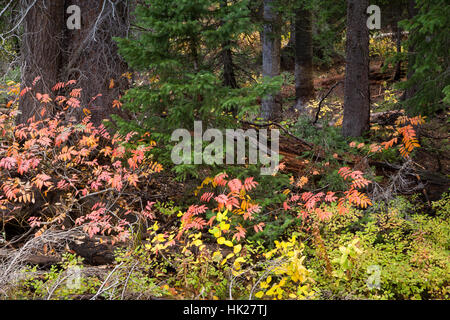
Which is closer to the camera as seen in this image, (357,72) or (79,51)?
(79,51)

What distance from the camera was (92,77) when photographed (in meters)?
6.65

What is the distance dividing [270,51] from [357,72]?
3114 mm

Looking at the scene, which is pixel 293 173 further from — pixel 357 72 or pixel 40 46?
pixel 40 46

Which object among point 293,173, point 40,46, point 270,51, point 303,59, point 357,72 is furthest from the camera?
point 303,59

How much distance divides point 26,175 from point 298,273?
4.80 m

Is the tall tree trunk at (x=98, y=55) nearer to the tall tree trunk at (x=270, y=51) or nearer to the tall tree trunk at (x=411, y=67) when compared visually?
the tall tree trunk at (x=270, y=51)

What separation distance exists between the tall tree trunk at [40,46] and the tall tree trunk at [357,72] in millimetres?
6557

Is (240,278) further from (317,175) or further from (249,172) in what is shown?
(317,175)

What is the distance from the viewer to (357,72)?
8.18 meters

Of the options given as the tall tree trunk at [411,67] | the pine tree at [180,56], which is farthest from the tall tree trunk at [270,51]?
the pine tree at [180,56]

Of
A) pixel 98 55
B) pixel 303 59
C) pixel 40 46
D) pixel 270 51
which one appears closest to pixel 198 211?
pixel 98 55

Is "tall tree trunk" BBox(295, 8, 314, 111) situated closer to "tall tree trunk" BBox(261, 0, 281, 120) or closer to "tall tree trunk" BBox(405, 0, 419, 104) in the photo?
"tall tree trunk" BBox(261, 0, 281, 120)

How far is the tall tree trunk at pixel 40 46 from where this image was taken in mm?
6492
